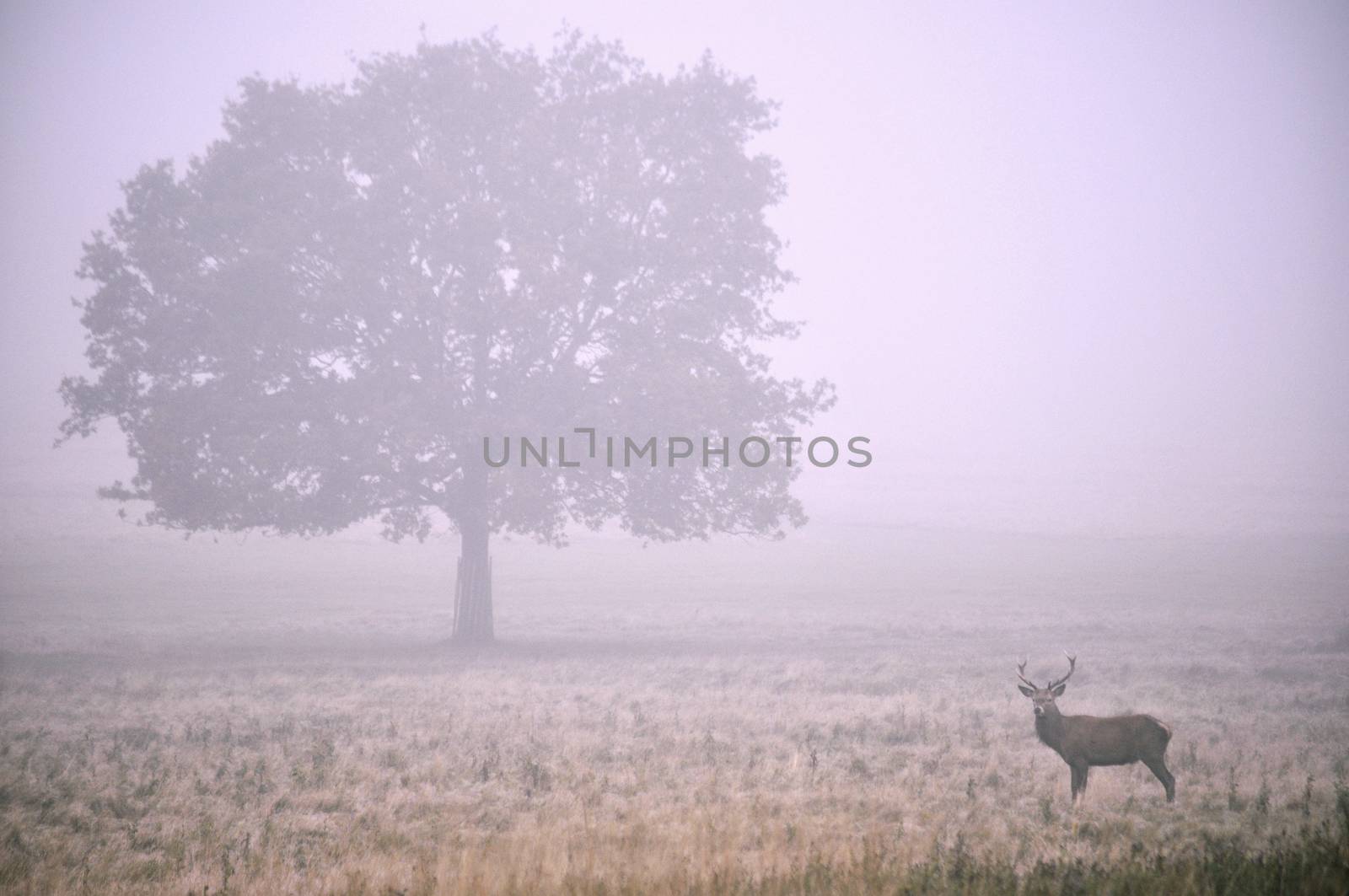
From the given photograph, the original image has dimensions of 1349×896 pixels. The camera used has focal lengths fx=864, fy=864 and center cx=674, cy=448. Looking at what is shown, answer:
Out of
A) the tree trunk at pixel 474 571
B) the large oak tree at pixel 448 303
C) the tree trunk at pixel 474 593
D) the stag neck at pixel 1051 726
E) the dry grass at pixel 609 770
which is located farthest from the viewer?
the tree trunk at pixel 474 593

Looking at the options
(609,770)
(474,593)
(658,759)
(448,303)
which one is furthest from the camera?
(474,593)

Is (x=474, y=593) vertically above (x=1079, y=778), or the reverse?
(x=474, y=593)

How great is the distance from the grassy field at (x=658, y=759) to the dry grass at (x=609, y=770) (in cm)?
6

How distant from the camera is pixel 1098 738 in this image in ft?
30.8

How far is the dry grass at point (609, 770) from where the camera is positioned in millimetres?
7434

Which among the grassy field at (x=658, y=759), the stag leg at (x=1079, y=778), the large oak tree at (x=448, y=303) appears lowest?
the grassy field at (x=658, y=759)

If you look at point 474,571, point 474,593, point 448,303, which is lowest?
point 474,593

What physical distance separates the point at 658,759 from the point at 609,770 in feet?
2.51

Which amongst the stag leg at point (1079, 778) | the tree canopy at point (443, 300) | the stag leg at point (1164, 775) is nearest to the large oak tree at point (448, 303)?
the tree canopy at point (443, 300)

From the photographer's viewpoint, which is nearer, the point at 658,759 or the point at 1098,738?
the point at 1098,738

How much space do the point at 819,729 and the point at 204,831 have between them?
8432mm

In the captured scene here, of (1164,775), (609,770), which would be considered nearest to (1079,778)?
(1164,775)

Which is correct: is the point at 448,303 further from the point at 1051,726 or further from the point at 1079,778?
the point at 1079,778

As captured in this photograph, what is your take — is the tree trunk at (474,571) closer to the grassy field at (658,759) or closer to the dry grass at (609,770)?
the grassy field at (658,759)
